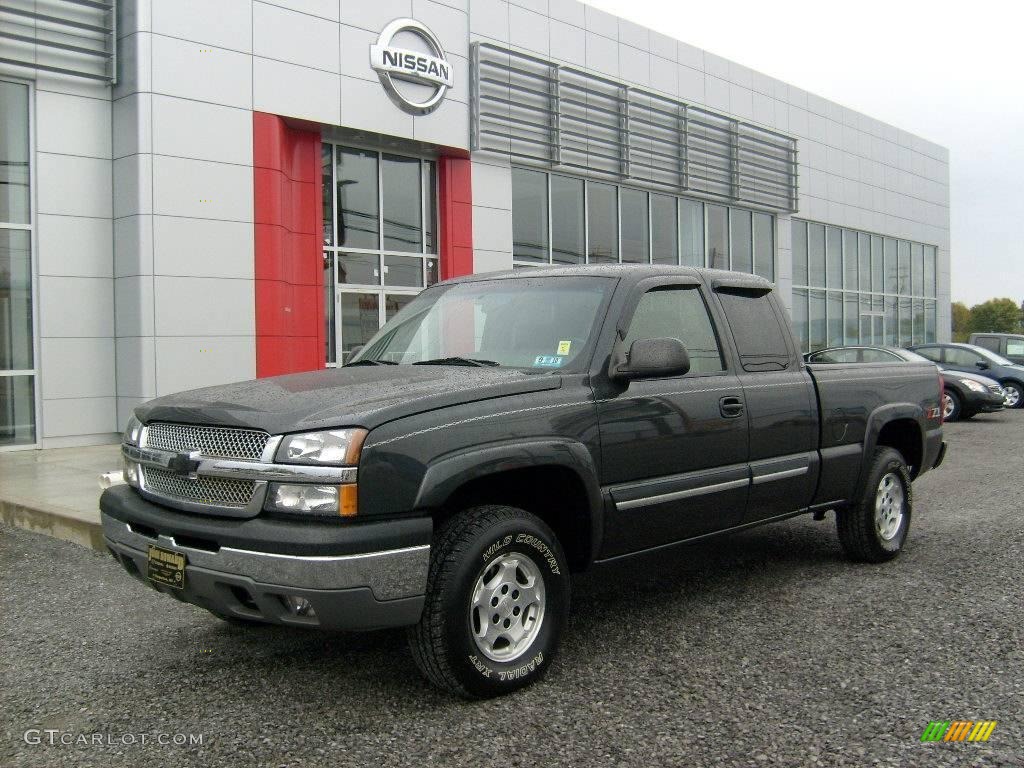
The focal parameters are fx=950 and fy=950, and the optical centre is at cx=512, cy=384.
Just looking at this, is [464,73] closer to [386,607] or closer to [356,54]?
[356,54]

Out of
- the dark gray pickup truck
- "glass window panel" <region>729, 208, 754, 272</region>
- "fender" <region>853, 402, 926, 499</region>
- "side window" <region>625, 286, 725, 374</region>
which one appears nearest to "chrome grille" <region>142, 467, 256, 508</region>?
the dark gray pickup truck

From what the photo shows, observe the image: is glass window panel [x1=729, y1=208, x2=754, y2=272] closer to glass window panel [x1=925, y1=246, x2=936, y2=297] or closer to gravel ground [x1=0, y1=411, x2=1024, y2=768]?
glass window panel [x1=925, y1=246, x2=936, y2=297]

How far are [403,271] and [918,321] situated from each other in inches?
1042

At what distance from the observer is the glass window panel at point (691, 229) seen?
2398 cm

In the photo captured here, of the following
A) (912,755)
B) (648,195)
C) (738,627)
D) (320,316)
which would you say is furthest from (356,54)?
(912,755)

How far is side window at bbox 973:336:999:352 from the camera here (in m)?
23.6

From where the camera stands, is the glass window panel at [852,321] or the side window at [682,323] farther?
the glass window panel at [852,321]

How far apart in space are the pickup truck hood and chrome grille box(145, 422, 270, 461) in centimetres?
4

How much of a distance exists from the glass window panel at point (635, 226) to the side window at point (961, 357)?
701 centimetres

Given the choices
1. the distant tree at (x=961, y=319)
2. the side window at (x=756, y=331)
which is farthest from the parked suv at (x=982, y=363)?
the distant tree at (x=961, y=319)

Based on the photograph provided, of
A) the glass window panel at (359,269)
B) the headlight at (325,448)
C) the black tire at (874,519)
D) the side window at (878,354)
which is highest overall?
the glass window panel at (359,269)

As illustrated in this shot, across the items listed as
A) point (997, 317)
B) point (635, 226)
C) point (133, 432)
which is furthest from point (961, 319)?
point (133, 432)

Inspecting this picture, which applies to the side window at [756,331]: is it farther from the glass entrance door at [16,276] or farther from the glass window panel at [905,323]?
the glass window panel at [905,323]

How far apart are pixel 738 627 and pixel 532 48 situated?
54.5 ft
